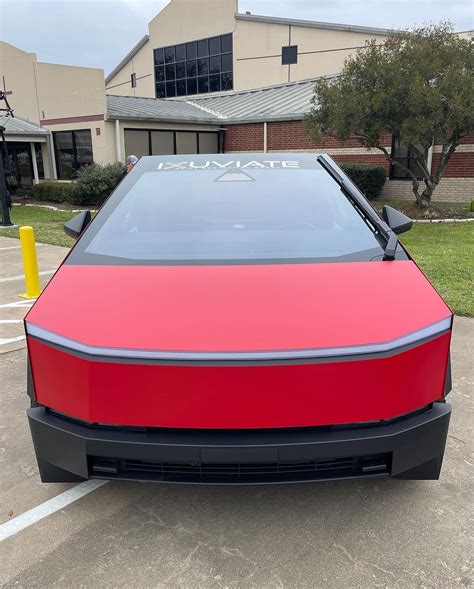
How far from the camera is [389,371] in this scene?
1933 millimetres

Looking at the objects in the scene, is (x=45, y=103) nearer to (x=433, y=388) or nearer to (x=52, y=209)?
(x=52, y=209)

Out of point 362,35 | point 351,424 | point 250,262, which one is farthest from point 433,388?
point 362,35

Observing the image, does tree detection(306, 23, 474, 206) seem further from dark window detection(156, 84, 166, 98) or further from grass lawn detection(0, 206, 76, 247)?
dark window detection(156, 84, 166, 98)

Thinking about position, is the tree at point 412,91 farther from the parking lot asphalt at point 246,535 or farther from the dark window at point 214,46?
the dark window at point 214,46

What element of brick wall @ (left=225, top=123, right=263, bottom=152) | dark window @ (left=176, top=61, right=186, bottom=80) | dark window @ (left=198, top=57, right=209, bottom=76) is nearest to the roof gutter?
brick wall @ (left=225, top=123, right=263, bottom=152)

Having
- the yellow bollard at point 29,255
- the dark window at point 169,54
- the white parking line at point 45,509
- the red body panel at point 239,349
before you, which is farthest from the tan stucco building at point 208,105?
the white parking line at point 45,509

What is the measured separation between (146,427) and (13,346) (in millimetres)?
3239

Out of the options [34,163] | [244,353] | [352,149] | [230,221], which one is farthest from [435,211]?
[34,163]

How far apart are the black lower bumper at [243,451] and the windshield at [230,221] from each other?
94 centimetres

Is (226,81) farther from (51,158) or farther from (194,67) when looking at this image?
(51,158)

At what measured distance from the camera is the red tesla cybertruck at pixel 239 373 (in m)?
1.90

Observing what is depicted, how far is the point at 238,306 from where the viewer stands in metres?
2.16

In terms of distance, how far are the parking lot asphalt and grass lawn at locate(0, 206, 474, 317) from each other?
3.40m

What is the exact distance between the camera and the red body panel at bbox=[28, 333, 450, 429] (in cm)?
189
